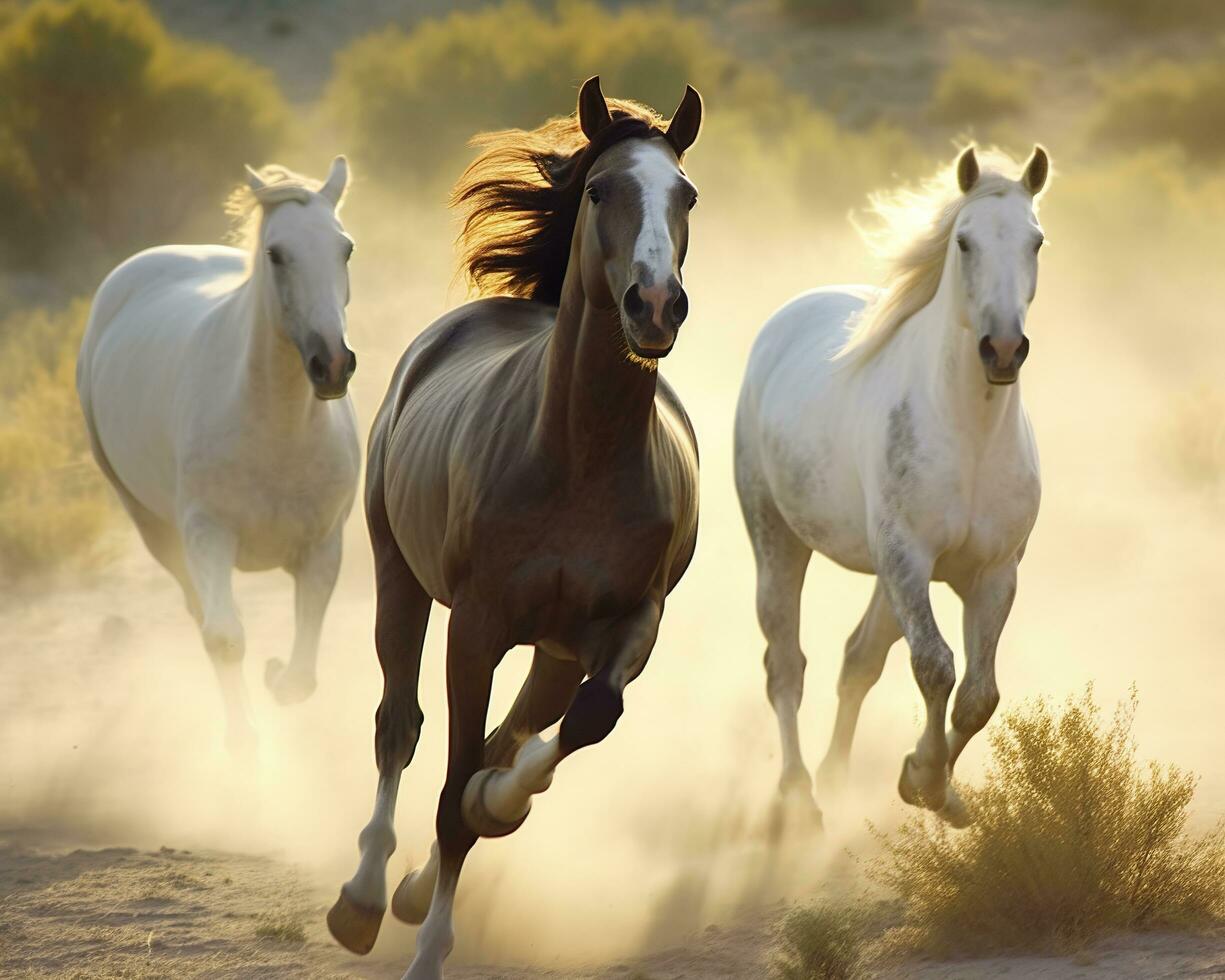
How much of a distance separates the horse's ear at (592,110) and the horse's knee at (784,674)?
3355 mm

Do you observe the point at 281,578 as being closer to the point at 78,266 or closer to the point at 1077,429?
the point at 1077,429

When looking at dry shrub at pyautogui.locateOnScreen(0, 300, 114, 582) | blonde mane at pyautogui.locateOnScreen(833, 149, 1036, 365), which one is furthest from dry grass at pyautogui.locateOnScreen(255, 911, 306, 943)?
dry shrub at pyautogui.locateOnScreen(0, 300, 114, 582)

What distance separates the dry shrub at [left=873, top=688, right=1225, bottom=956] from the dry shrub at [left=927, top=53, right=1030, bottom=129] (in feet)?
73.7

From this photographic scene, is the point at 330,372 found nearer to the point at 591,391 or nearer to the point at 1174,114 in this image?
the point at 591,391

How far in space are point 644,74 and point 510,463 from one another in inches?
855

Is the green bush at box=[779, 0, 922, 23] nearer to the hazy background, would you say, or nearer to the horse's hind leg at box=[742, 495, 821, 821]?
the hazy background

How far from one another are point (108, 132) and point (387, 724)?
18.1 meters

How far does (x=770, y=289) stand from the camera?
1841 cm

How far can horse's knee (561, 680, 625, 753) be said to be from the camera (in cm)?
428

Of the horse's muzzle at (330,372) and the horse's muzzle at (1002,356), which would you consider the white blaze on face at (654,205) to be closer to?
the horse's muzzle at (1002,356)

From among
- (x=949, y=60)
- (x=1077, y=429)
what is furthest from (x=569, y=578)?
(x=949, y=60)

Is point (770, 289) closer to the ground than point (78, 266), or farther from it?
closer to the ground

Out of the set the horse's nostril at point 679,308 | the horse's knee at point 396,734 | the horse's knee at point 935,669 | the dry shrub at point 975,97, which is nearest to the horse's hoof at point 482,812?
the horse's knee at point 396,734

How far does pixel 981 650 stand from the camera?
6.02 m
